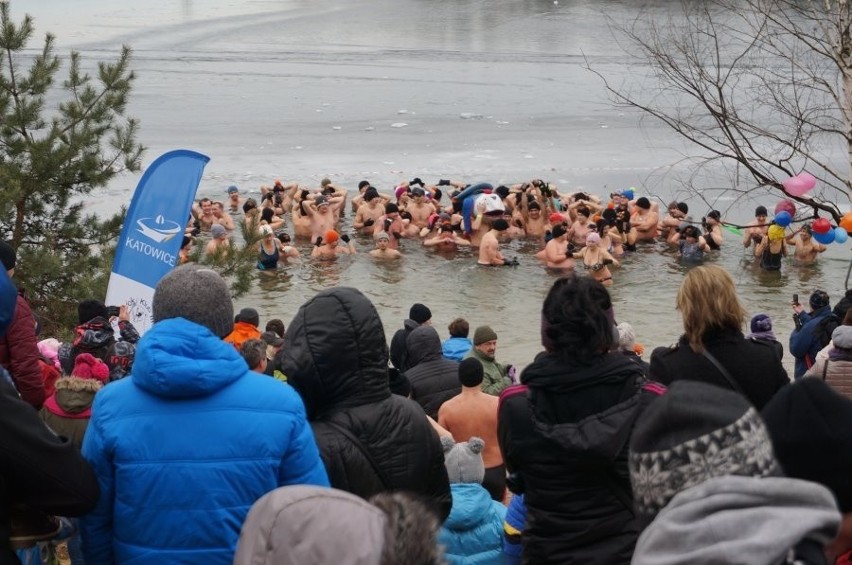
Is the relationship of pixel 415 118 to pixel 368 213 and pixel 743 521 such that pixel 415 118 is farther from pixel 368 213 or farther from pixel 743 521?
pixel 743 521

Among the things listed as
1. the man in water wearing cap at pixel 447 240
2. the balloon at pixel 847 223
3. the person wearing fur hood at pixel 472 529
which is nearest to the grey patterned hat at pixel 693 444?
the person wearing fur hood at pixel 472 529

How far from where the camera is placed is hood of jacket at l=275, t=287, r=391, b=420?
10.3 ft

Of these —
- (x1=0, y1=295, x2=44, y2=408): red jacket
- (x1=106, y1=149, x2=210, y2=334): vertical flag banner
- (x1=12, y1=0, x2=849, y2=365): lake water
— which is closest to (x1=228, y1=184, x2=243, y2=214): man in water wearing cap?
(x1=12, y1=0, x2=849, y2=365): lake water

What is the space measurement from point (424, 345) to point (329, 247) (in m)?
8.78

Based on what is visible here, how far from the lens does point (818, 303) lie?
26.2 feet

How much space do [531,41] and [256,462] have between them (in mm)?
49133

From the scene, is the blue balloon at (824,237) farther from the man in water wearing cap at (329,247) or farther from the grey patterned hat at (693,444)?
the grey patterned hat at (693,444)

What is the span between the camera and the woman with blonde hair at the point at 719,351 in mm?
3697

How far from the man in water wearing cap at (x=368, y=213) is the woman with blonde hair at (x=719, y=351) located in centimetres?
1335

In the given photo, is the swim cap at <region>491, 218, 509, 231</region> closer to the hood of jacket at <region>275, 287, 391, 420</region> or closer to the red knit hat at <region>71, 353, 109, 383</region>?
the red knit hat at <region>71, 353, 109, 383</region>

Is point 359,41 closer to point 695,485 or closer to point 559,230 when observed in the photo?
point 559,230

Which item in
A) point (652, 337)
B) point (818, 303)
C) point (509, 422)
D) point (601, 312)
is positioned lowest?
point (652, 337)

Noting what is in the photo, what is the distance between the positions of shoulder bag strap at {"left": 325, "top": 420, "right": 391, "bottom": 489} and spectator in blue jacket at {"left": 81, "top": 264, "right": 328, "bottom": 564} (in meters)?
0.34

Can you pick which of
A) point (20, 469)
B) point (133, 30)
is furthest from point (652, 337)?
point (133, 30)
